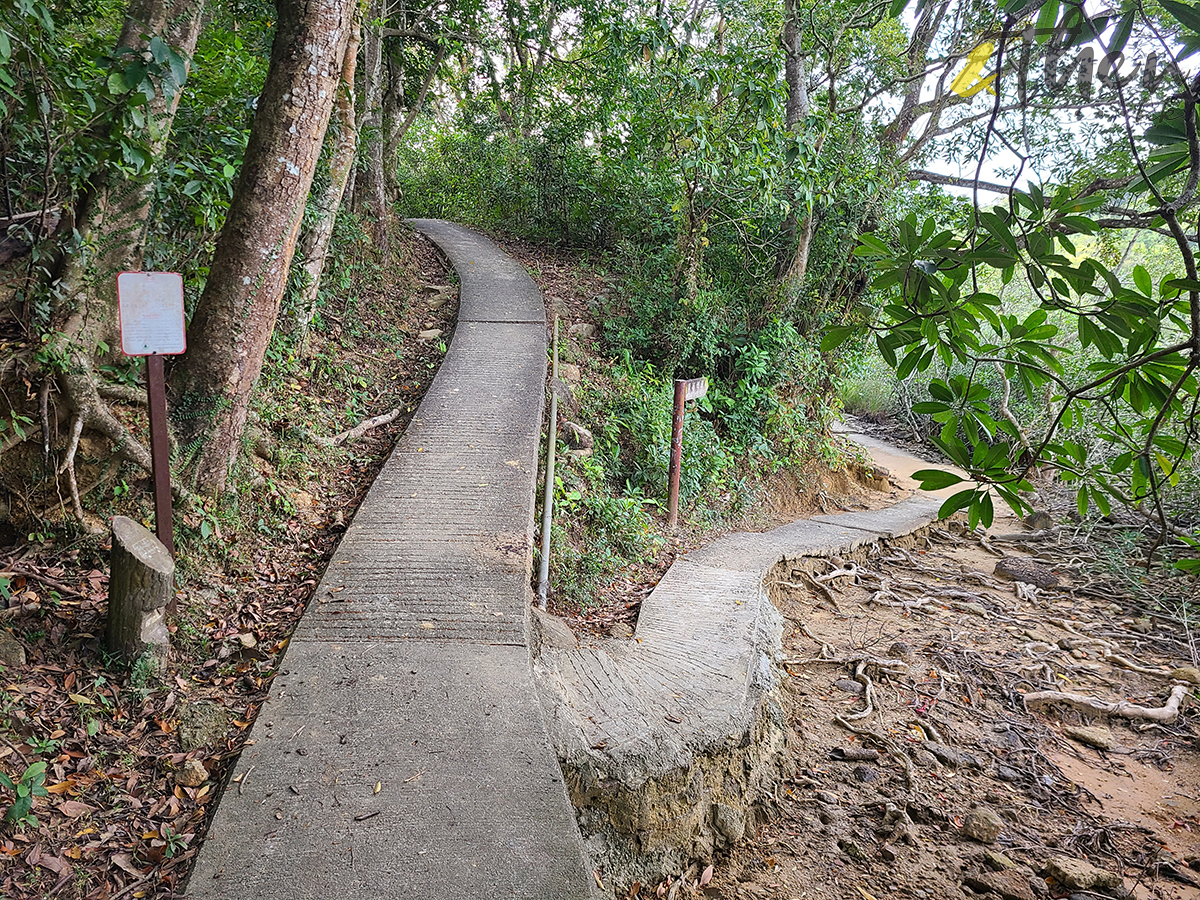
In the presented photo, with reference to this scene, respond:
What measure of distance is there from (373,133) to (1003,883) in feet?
31.5

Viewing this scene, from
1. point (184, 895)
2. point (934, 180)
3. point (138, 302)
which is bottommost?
point (184, 895)

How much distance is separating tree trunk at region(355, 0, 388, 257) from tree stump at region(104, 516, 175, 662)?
21.6ft

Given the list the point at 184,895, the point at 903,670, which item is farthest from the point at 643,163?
the point at 184,895

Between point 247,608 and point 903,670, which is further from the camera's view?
point 903,670

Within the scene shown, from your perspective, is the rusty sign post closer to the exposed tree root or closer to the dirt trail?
the dirt trail

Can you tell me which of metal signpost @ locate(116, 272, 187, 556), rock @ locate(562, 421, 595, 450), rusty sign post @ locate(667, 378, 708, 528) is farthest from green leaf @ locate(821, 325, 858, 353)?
rock @ locate(562, 421, 595, 450)

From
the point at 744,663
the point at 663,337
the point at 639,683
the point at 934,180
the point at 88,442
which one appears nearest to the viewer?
the point at 88,442

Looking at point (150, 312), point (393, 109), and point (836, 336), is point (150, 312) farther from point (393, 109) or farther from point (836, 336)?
point (393, 109)

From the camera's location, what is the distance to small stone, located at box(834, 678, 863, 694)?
5.68 meters

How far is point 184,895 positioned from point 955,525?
421 inches

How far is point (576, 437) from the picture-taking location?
7176 millimetres

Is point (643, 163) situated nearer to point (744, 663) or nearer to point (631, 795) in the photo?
point (744, 663)

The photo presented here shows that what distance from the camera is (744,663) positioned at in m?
4.69

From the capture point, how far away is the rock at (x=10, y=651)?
3113 mm
